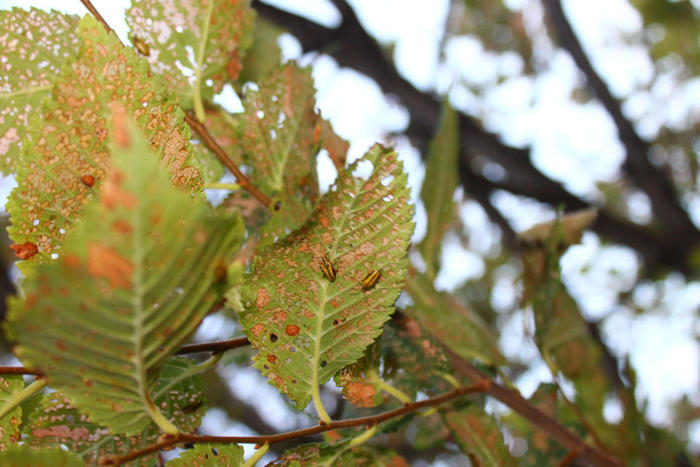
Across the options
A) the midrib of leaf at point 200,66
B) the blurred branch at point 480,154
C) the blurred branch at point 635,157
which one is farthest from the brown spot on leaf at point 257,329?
the blurred branch at point 635,157

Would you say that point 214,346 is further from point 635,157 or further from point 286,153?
point 635,157

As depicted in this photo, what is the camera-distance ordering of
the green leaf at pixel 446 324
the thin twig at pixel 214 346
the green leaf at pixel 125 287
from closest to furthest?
the green leaf at pixel 125 287 → the thin twig at pixel 214 346 → the green leaf at pixel 446 324

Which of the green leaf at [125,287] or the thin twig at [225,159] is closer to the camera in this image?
the green leaf at [125,287]

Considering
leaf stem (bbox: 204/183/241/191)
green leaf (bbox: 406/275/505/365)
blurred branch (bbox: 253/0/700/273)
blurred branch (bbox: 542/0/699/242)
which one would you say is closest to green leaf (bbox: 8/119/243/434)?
leaf stem (bbox: 204/183/241/191)

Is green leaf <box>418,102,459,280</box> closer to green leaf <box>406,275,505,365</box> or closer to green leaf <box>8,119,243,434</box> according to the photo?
green leaf <box>406,275,505,365</box>

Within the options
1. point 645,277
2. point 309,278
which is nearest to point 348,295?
point 309,278

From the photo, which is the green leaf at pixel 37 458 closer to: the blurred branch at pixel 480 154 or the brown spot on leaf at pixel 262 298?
the brown spot on leaf at pixel 262 298

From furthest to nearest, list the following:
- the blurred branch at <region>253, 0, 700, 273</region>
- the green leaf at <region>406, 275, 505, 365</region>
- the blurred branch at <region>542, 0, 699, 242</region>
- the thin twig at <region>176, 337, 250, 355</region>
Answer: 1. the blurred branch at <region>542, 0, 699, 242</region>
2. the blurred branch at <region>253, 0, 700, 273</region>
3. the green leaf at <region>406, 275, 505, 365</region>
4. the thin twig at <region>176, 337, 250, 355</region>

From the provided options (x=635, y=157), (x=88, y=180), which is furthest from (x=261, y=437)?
(x=635, y=157)
